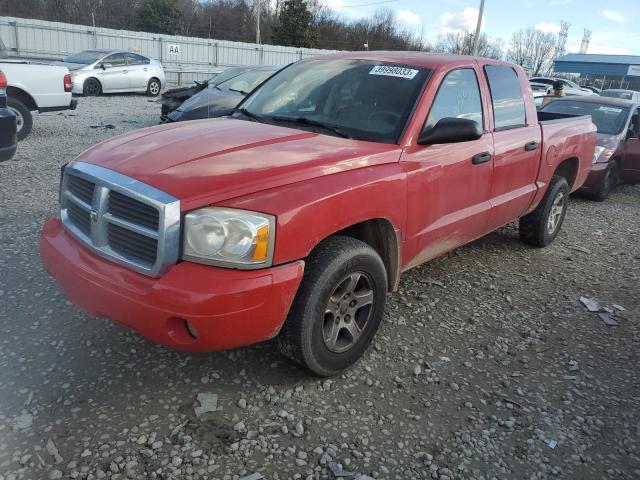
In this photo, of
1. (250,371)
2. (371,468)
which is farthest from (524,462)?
(250,371)

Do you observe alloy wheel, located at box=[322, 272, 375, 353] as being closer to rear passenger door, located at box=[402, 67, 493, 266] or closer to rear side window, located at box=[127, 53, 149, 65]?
rear passenger door, located at box=[402, 67, 493, 266]

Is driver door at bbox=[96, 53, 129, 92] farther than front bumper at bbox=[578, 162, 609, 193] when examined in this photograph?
Yes

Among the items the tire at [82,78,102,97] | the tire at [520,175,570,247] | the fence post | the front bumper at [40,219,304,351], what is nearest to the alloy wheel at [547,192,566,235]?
the tire at [520,175,570,247]

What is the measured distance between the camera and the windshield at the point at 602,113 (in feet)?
28.6

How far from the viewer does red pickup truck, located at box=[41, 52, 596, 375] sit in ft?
7.97

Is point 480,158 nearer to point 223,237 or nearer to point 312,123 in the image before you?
point 312,123

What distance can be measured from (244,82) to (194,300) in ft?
28.1

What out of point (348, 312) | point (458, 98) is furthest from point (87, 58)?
point (348, 312)

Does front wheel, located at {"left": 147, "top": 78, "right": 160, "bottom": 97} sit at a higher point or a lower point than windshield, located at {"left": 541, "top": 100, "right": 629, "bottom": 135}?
lower

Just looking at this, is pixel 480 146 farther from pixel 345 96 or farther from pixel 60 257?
pixel 60 257

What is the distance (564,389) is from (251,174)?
2219mm

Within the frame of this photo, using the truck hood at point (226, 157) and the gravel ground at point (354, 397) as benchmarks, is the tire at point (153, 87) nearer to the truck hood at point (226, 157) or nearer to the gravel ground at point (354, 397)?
the gravel ground at point (354, 397)

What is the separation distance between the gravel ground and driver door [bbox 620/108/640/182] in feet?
17.1

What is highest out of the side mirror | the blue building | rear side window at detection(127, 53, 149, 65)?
the blue building
